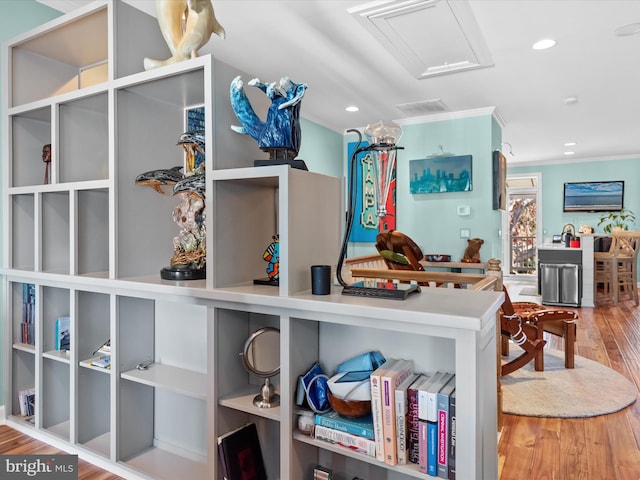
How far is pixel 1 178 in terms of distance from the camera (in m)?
2.48

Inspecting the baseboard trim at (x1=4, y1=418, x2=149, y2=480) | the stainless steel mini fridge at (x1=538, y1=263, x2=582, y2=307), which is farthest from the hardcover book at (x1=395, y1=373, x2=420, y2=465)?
the stainless steel mini fridge at (x1=538, y1=263, x2=582, y2=307)

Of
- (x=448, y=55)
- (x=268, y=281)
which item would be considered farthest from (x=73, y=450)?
(x=448, y=55)

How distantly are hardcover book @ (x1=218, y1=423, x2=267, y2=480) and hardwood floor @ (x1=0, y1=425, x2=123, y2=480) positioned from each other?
65 cm

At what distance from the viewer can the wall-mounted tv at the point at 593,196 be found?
8.57m

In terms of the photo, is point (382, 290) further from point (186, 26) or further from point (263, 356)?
point (186, 26)

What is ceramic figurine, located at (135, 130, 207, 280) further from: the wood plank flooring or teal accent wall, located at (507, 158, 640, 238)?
teal accent wall, located at (507, 158, 640, 238)

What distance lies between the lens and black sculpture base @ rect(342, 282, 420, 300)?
1.39 metres

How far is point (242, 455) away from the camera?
5.37 ft

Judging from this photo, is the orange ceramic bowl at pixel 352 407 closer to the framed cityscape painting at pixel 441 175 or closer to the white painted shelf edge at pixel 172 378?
the white painted shelf edge at pixel 172 378

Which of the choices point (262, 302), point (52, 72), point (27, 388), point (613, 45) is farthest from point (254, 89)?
point (613, 45)

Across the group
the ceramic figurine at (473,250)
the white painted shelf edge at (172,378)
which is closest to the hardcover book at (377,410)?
the white painted shelf edge at (172,378)

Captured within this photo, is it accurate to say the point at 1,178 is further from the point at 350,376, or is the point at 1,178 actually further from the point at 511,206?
the point at 511,206

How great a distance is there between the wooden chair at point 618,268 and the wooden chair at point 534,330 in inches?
142

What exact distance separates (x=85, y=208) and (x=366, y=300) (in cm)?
164
